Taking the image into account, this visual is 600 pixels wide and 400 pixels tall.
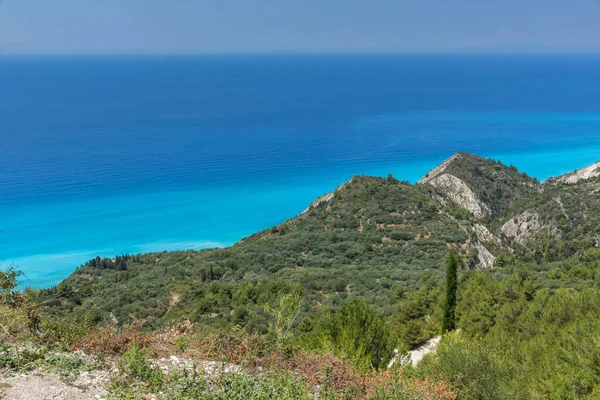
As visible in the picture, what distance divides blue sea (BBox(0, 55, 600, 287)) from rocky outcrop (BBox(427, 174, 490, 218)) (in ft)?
75.3

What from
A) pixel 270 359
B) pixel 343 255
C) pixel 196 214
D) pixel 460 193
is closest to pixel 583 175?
pixel 460 193

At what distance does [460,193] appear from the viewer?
49500 mm

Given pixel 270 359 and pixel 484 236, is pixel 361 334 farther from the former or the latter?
pixel 484 236

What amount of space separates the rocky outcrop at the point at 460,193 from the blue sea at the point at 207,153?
2296cm

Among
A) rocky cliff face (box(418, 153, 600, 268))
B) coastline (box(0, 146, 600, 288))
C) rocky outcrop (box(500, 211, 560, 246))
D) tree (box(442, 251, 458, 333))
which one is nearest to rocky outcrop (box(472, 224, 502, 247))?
rocky cliff face (box(418, 153, 600, 268))

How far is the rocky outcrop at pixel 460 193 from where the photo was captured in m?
48.5

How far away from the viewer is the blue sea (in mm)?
55812

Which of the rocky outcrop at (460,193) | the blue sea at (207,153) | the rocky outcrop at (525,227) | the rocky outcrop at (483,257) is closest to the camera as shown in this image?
the rocky outcrop at (483,257)

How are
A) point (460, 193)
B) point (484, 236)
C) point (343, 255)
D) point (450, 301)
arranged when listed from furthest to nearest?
point (460, 193) → point (484, 236) → point (343, 255) → point (450, 301)

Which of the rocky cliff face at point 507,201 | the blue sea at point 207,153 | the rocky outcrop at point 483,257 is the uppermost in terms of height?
the blue sea at point 207,153

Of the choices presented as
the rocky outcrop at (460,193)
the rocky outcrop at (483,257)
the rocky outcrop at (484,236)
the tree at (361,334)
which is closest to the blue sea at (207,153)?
the rocky outcrop at (460,193)

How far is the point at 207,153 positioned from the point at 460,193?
54.9m

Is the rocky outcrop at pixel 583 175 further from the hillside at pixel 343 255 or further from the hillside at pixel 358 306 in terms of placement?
the hillside at pixel 343 255

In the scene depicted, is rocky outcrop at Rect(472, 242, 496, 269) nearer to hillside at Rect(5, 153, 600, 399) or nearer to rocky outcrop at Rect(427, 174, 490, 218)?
hillside at Rect(5, 153, 600, 399)
